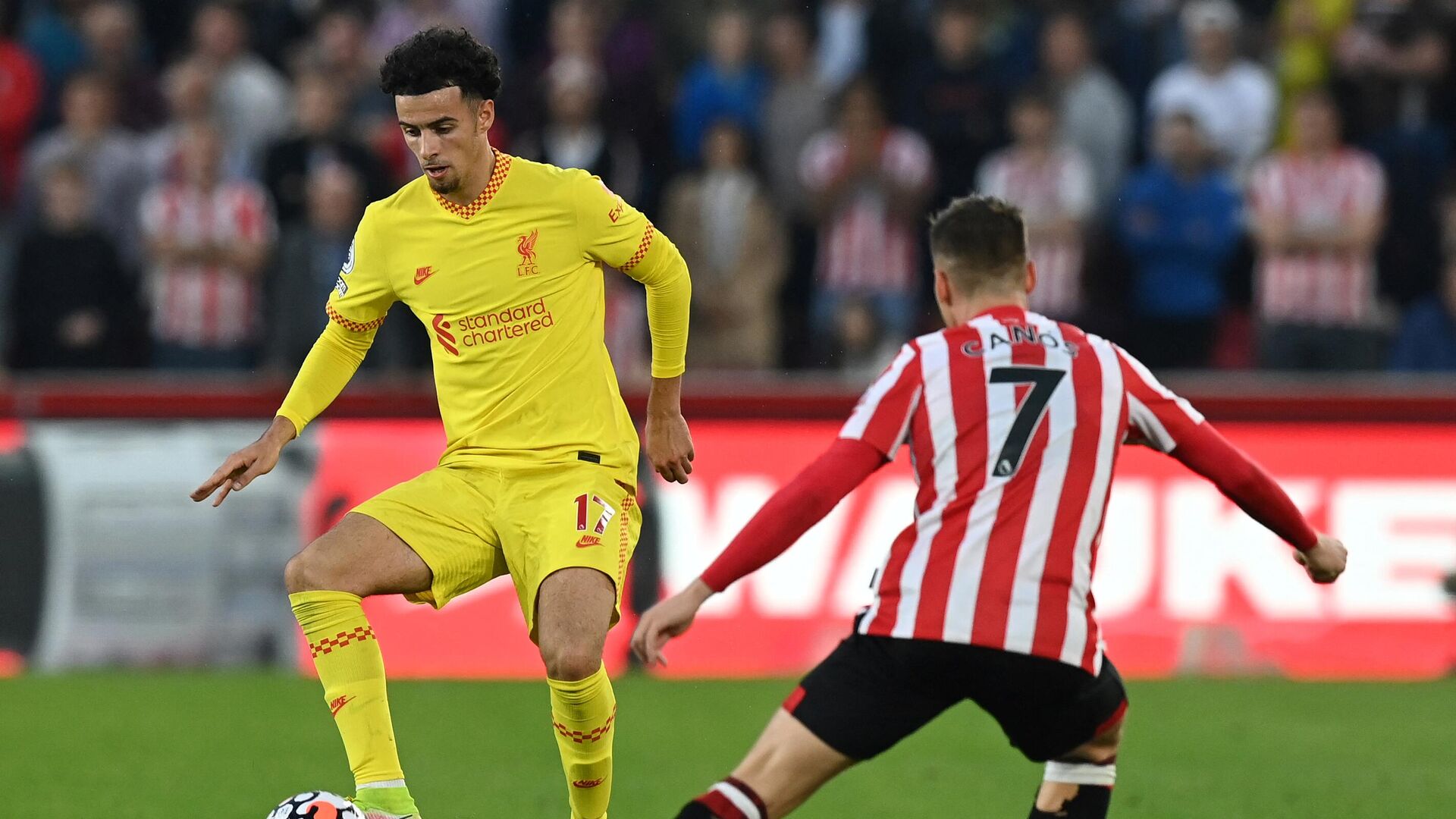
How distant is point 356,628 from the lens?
18.0 feet

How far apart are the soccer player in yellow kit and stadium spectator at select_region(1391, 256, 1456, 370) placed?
7.05 meters

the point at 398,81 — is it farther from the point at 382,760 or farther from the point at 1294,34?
the point at 1294,34

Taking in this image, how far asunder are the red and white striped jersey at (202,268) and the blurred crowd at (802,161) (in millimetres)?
17

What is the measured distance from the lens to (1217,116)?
40.5 feet

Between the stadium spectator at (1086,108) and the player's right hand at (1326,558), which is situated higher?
the stadium spectator at (1086,108)

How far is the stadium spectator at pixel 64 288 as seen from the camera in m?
11.7

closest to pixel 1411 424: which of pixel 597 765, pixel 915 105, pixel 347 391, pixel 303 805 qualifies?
pixel 915 105

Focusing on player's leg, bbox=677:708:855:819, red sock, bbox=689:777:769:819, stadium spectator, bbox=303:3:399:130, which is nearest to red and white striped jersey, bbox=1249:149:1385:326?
stadium spectator, bbox=303:3:399:130

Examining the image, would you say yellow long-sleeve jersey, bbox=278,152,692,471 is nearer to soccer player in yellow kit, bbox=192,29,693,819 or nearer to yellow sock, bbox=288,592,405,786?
soccer player in yellow kit, bbox=192,29,693,819

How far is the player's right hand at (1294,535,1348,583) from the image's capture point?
4844mm

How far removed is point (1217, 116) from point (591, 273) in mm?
7355

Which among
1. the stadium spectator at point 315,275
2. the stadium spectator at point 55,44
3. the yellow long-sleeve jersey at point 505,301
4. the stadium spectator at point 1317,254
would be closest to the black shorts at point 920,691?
the yellow long-sleeve jersey at point 505,301

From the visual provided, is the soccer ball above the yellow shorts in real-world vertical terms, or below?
below

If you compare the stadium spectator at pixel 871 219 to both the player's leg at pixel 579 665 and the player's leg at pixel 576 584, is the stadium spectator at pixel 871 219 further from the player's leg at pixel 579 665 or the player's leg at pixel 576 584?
the player's leg at pixel 579 665
